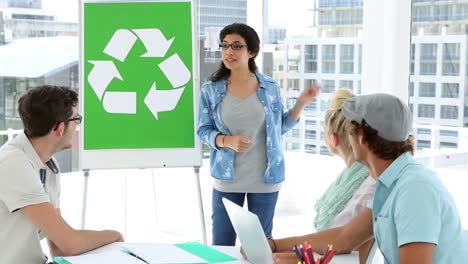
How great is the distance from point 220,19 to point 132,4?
64.1 inches

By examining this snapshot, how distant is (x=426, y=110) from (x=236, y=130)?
62.9 inches

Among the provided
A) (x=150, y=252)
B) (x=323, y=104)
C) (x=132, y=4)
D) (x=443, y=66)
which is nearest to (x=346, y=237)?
(x=150, y=252)

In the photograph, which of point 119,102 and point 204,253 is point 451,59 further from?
point 204,253

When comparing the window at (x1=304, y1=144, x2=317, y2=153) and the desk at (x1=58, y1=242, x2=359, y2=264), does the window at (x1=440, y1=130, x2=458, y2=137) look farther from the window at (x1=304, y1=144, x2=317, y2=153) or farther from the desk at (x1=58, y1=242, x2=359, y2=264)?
the desk at (x1=58, y1=242, x2=359, y2=264)

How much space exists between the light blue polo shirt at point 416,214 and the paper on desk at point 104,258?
0.72 m

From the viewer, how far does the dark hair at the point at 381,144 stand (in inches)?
65.9

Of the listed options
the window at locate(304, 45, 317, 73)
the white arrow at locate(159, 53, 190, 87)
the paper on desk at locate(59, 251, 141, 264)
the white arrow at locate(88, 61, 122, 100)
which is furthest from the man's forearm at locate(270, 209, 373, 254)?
the window at locate(304, 45, 317, 73)

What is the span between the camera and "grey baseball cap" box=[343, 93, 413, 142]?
1.64 m

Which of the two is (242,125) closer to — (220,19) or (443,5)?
(443,5)

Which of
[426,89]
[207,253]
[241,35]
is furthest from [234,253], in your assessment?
[426,89]

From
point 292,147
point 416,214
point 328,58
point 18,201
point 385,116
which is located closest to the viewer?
point 416,214

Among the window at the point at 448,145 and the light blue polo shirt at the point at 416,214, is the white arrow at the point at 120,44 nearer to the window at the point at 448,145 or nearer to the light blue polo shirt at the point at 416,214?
the light blue polo shirt at the point at 416,214

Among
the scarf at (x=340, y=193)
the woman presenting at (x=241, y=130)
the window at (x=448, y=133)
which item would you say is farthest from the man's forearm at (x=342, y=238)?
the window at (x=448, y=133)

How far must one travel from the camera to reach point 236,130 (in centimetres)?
299
